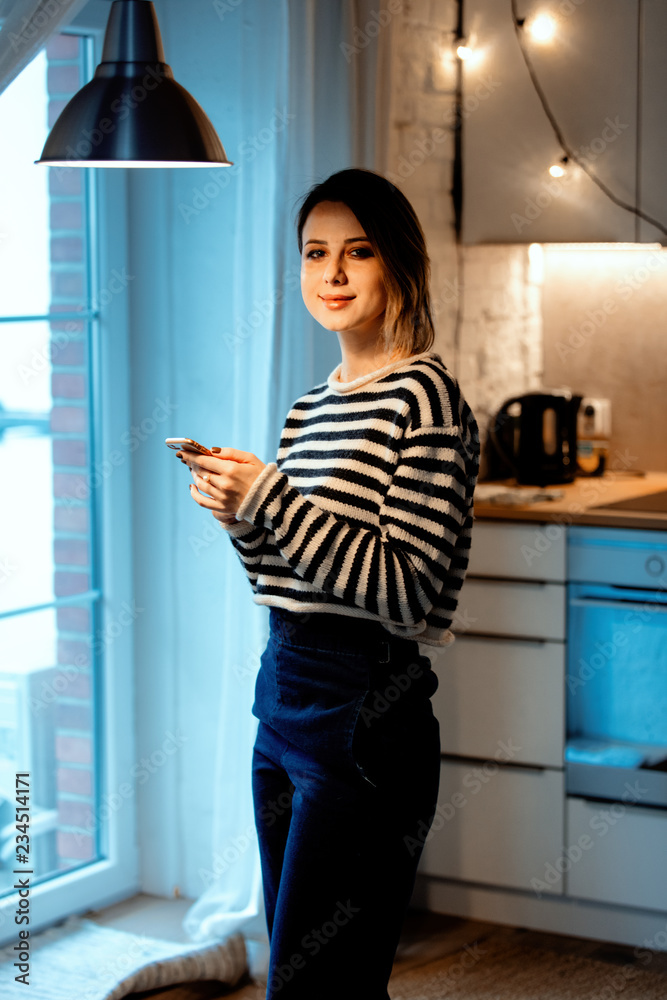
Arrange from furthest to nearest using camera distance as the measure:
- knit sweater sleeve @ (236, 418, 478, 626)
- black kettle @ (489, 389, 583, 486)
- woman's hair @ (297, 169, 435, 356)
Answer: black kettle @ (489, 389, 583, 486) → woman's hair @ (297, 169, 435, 356) → knit sweater sleeve @ (236, 418, 478, 626)

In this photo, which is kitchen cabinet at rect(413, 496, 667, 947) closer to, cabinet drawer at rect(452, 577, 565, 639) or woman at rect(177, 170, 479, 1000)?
cabinet drawer at rect(452, 577, 565, 639)

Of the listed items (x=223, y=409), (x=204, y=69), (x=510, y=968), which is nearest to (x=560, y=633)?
(x=510, y=968)

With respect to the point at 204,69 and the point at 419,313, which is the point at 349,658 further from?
the point at 204,69

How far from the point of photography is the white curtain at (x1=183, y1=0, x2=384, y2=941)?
2.24 meters

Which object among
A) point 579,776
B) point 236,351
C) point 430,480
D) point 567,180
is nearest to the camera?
point 430,480

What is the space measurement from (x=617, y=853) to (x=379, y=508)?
1413mm

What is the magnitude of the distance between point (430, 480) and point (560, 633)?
122cm

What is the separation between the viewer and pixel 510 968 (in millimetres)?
2463

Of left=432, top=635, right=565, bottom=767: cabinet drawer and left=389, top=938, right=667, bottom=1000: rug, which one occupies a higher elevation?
left=432, top=635, right=565, bottom=767: cabinet drawer

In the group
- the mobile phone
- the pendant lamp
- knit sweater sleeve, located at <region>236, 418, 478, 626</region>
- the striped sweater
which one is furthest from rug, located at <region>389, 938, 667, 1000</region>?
the pendant lamp

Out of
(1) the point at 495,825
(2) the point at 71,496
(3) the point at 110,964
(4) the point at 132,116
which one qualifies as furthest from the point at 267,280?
(3) the point at 110,964

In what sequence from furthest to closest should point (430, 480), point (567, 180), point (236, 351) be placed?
point (567, 180)
point (236, 351)
point (430, 480)

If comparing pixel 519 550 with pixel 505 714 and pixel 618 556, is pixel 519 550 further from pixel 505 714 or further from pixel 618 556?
pixel 505 714

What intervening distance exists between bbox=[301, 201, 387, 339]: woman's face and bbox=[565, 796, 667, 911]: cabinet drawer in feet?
4.75
